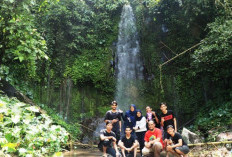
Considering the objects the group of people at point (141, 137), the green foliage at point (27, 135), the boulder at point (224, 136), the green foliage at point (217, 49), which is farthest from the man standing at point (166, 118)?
the green foliage at point (217, 49)

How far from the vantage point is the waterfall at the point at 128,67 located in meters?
10.9

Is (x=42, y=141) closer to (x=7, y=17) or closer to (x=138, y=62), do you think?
(x=7, y=17)

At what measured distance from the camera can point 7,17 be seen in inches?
211

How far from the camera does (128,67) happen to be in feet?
36.8

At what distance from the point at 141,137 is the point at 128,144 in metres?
0.62

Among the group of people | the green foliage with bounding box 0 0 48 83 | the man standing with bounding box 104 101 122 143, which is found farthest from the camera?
the man standing with bounding box 104 101 122 143

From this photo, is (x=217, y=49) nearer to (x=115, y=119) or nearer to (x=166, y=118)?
(x=166, y=118)

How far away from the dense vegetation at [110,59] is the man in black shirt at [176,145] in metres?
4.40

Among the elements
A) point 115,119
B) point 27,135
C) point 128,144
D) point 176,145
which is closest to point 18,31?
point 27,135

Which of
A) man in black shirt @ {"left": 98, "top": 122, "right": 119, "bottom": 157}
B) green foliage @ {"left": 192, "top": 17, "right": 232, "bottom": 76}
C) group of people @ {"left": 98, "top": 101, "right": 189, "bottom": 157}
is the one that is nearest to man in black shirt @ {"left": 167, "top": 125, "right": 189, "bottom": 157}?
group of people @ {"left": 98, "top": 101, "right": 189, "bottom": 157}

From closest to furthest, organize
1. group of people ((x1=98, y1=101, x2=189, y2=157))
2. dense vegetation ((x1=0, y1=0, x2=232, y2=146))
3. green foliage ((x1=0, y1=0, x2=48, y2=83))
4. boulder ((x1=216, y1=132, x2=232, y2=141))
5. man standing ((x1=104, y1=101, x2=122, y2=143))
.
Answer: group of people ((x1=98, y1=101, x2=189, y2=157)), green foliage ((x1=0, y1=0, x2=48, y2=83)), man standing ((x1=104, y1=101, x2=122, y2=143)), boulder ((x1=216, y1=132, x2=232, y2=141)), dense vegetation ((x1=0, y1=0, x2=232, y2=146))

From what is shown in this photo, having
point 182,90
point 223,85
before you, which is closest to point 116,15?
point 182,90

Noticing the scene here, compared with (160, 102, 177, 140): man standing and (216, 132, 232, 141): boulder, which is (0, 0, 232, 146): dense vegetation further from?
(160, 102, 177, 140): man standing

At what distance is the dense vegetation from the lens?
31.5 ft
